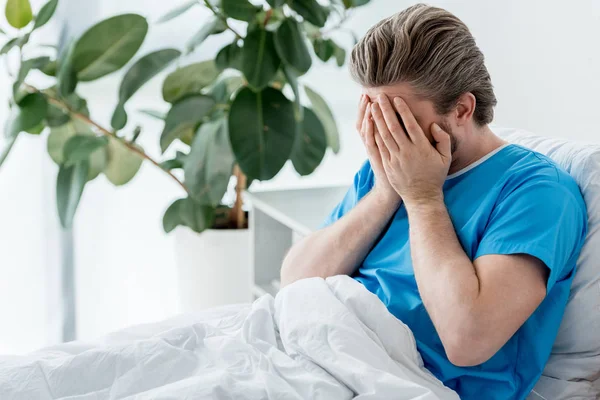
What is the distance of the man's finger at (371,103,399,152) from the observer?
140cm

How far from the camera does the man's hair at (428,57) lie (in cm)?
132

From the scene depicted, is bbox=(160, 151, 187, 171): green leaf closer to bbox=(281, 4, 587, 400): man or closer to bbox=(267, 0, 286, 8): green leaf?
bbox=(267, 0, 286, 8): green leaf

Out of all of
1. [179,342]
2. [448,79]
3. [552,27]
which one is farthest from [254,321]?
[552,27]

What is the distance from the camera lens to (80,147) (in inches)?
95.0

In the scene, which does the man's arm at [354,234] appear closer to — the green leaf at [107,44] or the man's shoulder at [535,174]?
the man's shoulder at [535,174]

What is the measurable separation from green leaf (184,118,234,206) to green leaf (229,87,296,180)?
17 centimetres

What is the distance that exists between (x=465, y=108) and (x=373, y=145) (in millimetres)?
192

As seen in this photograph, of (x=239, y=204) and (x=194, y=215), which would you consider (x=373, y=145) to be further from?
(x=239, y=204)

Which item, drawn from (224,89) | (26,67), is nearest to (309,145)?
(224,89)

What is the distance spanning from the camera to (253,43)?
2.19 m

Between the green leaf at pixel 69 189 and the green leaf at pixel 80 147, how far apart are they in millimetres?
54

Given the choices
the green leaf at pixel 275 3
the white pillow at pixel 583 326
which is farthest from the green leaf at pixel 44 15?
the white pillow at pixel 583 326

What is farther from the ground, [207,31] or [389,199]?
[207,31]

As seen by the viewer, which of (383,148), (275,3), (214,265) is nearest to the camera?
(383,148)
